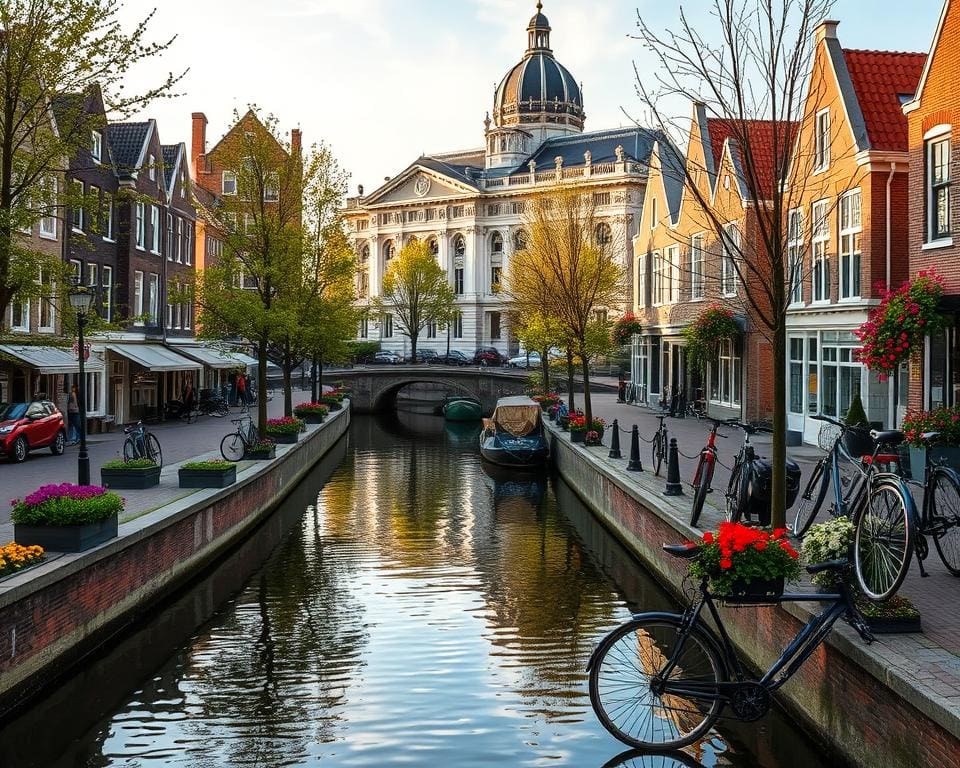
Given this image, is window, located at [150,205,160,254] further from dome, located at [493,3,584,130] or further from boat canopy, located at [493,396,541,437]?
dome, located at [493,3,584,130]

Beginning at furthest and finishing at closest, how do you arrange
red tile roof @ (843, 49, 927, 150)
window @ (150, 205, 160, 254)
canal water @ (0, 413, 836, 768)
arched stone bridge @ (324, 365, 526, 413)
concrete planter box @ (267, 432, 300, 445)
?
arched stone bridge @ (324, 365, 526, 413) < window @ (150, 205, 160, 254) < concrete planter box @ (267, 432, 300, 445) < red tile roof @ (843, 49, 927, 150) < canal water @ (0, 413, 836, 768)

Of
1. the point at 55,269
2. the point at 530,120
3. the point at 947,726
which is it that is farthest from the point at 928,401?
the point at 530,120

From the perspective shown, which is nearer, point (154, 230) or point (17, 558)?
point (17, 558)

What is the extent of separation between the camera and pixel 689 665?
735 centimetres

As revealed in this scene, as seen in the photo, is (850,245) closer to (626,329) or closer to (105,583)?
(105,583)

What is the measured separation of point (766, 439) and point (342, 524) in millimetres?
12118

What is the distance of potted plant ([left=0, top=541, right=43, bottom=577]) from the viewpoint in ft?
30.0

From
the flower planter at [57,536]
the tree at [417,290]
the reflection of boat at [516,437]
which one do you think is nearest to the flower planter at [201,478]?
the flower planter at [57,536]

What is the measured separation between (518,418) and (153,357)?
44.4 feet

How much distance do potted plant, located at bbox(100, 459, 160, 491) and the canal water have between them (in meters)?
2.03

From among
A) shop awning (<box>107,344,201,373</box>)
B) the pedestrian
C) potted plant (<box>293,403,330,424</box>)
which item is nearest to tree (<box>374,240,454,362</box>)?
shop awning (<box>107,344,201,373</box>)

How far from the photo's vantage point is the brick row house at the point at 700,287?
28.5m

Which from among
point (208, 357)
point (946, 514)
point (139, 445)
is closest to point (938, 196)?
point (946, 514)

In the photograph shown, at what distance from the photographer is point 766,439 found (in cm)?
2609
